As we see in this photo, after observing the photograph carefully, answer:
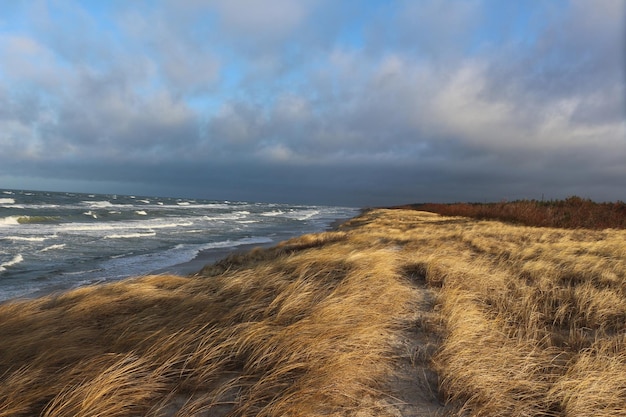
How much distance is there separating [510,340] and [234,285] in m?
3.58

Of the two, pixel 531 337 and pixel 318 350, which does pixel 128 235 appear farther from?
pixel 531 337

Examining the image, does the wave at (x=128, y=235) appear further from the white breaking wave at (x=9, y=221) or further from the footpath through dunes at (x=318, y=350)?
the footpath through dunes at (x=318, y=350)

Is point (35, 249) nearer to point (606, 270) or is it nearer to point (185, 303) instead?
point (185, 303)

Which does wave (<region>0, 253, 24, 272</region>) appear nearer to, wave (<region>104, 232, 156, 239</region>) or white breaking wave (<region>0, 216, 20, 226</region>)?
wave (<region>104, 232, 156, 239</region>)

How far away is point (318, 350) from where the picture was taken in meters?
3.22

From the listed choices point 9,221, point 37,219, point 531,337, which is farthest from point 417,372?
point 37,219

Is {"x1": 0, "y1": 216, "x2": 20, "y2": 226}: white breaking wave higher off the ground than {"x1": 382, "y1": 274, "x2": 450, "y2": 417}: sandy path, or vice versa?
{"x1": 382, "y1": 274, "x2": 450, "y2": 417}: sandy path

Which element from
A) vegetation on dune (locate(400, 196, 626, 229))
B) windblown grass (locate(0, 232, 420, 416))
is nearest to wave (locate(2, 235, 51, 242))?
windblown grass (locate(0, 232, 420, 416))

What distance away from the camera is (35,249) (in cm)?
1545

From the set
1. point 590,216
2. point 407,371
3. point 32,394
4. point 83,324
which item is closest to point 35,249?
point 83,324

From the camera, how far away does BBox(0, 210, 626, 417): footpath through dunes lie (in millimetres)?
2662

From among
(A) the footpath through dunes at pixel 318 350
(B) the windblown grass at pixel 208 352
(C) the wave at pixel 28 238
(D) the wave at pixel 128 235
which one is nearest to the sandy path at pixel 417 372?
(A) the footpath through dunes at pixel 318 350

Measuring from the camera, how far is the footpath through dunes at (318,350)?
266cm

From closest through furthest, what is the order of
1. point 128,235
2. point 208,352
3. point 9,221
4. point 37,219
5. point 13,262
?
point 208,352 < point 13,262 < point 128,235 < point 9,221 < point 37,219
